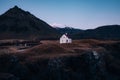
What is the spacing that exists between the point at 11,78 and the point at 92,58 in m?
26.9

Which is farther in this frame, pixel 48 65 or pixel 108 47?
pixel 108 47

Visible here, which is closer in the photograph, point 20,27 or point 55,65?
point 55,65

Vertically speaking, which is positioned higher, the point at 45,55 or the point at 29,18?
the point at 29,18

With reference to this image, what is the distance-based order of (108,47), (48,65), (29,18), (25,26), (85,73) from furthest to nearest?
(29,18)
(25,26)
(108,47)
(85,73)
(48,65)

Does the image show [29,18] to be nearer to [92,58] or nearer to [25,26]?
[25,26]

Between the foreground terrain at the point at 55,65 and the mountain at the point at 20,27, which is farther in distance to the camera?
the mountain at the point at 20,27

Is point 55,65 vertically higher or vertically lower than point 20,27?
lower

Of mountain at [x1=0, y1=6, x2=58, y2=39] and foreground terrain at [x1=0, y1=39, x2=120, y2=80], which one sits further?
mountain at [x1=0, y1=6, x2=58, y2=39]

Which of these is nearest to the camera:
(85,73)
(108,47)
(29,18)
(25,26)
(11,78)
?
(11,78)

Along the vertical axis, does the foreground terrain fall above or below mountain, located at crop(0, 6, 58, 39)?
below

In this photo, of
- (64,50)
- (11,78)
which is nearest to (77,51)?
(64,50)

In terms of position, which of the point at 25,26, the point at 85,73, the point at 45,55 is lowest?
the point at 85,73

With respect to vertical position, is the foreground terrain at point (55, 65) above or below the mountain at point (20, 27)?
below

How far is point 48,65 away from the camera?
2645 inches
